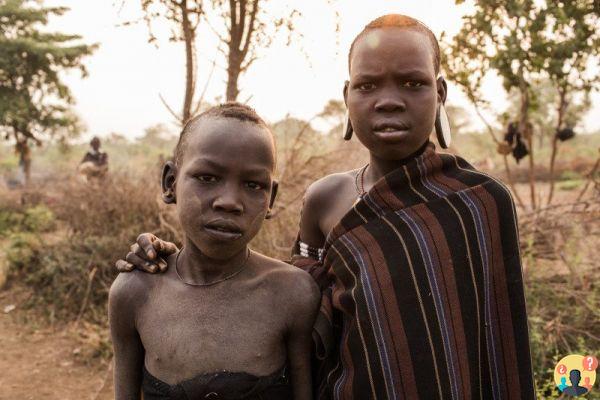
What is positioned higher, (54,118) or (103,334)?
(54,118)

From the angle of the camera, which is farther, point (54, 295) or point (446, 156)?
point (54, 295)

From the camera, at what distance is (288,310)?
141cm

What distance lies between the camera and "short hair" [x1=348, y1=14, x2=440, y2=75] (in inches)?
56.6

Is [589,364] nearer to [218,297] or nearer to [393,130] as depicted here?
[393,130]

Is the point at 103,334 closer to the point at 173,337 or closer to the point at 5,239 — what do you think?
the point at 173,337

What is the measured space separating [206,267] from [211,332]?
17cm

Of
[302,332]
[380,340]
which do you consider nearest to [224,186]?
[302,332]

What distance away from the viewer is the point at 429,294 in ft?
4.43

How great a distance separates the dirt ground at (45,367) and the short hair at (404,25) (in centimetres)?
343

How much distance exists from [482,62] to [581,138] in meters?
34.6

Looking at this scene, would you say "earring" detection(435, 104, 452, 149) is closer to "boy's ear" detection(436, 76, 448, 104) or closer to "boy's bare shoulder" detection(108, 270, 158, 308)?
"boy's ear" detection(436, 76, 448, 104)

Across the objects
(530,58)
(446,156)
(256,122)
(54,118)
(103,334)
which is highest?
(54,118)

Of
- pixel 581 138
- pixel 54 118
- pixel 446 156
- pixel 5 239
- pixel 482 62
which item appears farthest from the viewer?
pixel 581 138

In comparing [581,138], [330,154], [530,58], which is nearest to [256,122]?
[330,154]
